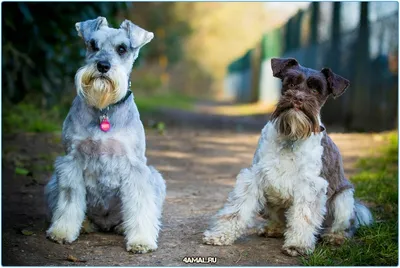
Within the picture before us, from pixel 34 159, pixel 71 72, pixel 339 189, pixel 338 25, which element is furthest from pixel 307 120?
pixel 338 25

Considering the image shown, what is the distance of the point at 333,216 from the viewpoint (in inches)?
201

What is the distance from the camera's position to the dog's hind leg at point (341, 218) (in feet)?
16.6

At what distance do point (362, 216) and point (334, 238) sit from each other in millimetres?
431

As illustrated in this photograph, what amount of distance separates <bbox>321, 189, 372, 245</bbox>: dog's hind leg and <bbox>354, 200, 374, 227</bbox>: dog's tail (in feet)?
0.38

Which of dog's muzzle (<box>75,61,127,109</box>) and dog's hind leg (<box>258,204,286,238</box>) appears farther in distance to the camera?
dog's hind leg (<box>258,204,286,238</box>)

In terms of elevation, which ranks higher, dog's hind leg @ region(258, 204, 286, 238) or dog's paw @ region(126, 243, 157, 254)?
dog's hind leg @ region(258, 204, 286, 238)

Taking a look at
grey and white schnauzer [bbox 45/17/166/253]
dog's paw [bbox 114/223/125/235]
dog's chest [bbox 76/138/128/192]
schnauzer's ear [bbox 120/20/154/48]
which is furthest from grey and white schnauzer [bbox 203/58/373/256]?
schnauzer's ear [bbox 120/20/154/48]

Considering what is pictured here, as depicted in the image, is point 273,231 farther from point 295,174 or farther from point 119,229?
point 119,229

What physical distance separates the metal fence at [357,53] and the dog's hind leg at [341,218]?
188 inches

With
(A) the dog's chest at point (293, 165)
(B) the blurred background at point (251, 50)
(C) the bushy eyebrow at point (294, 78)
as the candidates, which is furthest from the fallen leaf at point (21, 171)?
(C) the bushy eyebrow at point (294, 78)

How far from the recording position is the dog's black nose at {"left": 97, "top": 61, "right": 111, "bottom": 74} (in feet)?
14.6

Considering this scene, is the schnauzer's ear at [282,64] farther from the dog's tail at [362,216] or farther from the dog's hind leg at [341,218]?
the dog's tail at [362,216]

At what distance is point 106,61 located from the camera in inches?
176

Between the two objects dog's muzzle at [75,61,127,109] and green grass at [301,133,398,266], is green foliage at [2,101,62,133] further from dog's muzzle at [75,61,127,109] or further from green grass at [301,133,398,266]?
dog's muzzle at [75,61,127,109]
